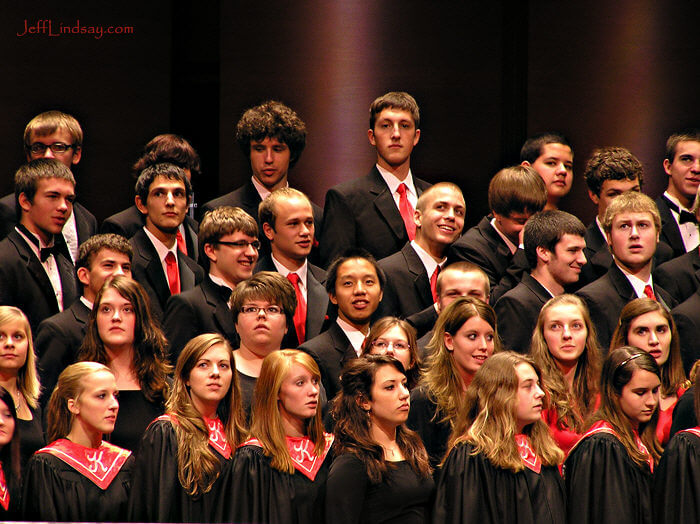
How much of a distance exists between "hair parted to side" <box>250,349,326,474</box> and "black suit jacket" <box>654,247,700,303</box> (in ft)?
6.28

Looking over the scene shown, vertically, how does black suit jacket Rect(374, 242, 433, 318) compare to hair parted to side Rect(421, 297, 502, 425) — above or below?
above

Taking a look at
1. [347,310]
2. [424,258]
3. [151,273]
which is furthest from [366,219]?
[151,273]

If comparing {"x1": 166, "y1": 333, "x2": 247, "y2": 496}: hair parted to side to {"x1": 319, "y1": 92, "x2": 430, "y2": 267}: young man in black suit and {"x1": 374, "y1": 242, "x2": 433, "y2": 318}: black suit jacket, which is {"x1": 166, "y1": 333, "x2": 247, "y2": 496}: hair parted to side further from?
{"x1": 319, "y1": 92, "x2": 430, "y2": 267}: young man in black suit

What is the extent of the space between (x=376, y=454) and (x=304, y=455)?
0.30 m

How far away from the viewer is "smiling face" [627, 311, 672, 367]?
4863 millimetres

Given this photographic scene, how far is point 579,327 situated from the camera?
486cm

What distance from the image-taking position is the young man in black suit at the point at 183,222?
580cm

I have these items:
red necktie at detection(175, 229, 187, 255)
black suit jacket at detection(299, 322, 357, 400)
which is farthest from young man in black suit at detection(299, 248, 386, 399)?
red necktie at detection(175, 229, 187, 255)

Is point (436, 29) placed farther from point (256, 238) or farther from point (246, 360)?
point (246, 360)

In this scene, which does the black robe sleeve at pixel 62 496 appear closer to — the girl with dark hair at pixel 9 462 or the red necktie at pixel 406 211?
the girl with dark hair at pixel 9 462

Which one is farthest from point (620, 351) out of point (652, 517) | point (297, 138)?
point (297, 138)

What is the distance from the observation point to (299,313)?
5.45m

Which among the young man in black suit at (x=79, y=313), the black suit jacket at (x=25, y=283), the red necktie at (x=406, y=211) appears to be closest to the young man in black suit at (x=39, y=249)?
the black suit jacket at (x=25, y=283)

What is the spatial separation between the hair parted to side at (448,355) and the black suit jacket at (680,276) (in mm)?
1089
